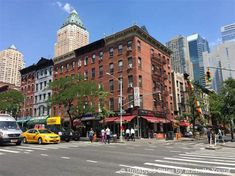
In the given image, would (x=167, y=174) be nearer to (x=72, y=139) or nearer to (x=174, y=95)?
(x=72, y=139)

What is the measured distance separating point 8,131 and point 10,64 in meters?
120

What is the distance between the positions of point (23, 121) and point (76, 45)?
8652 centimetres

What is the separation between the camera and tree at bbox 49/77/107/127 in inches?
1351

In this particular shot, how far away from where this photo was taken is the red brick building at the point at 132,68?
40.6 meters

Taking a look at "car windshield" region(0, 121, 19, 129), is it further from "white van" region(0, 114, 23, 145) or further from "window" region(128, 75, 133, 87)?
"window" region(128, 75, 133, 87)

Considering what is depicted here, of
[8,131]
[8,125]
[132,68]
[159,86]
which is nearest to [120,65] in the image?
[132,68]

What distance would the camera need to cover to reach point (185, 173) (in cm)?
806

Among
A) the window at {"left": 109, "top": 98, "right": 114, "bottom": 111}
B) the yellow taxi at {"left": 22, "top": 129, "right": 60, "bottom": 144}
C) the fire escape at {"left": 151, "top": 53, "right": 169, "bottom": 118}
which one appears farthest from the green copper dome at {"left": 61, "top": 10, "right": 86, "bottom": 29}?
the yellow taxi at {"left": 22, "top": 129, "right": 60, "bottom": 144}

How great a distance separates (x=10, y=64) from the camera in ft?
418

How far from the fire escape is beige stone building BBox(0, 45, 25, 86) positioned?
95244 mm

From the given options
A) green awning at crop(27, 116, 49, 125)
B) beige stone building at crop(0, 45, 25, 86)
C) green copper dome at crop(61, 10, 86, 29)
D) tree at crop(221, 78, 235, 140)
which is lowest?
green awning at crop(27, 116, 49, 125)

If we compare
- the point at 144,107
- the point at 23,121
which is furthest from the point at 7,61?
the point at 144,107

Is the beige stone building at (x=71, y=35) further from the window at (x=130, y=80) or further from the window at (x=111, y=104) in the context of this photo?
the window at (x=130, y=80)

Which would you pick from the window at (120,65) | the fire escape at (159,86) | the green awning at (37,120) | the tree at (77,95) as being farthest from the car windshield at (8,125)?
the green awning at (37,120)
